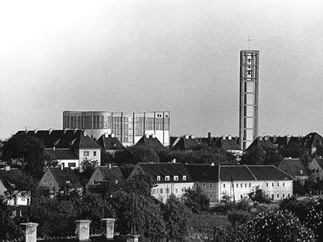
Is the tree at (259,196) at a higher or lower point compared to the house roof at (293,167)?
lower

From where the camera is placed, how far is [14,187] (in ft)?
203

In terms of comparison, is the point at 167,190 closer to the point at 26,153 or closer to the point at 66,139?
the point at 26,153

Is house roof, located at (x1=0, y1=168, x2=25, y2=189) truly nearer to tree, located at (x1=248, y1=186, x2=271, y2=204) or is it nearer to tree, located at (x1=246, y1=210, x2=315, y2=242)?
tree, located at (x1=248, y1=186, x2=271, y2=204)

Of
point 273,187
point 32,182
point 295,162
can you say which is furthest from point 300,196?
point 32,182

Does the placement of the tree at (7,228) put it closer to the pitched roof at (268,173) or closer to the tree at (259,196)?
the tree at (259,196)

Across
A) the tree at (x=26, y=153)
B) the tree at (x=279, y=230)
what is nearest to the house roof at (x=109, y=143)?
the tree at (x=26, y=153)

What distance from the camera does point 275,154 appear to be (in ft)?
313

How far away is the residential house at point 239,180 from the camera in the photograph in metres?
76.1

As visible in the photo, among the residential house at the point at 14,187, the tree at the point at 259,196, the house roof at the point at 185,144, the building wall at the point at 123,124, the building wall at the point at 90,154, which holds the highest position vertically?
the building wall at the point at 123,124

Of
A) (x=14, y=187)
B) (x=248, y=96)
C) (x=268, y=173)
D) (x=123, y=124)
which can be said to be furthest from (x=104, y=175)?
(x=248, y=96)

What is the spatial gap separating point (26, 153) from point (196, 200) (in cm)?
1356

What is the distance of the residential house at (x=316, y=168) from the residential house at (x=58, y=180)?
27.7 meters

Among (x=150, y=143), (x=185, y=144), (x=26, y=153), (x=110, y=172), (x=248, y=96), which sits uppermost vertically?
(x=248, y=96)

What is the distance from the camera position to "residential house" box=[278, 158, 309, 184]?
8784cm
